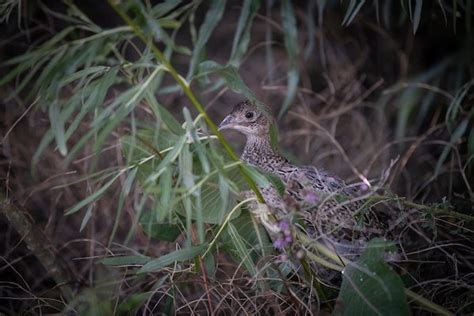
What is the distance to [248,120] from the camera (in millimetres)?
3318

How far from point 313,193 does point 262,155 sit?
1.27 meters

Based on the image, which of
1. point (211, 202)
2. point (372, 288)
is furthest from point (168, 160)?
point (372, 288)

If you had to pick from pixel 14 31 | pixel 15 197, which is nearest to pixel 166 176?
pixel 15 197

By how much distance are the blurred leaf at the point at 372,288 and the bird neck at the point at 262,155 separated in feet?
3.88

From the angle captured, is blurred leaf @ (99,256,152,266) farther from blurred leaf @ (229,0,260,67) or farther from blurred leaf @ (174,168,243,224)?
blurred leaf @ (229,0,260,67)

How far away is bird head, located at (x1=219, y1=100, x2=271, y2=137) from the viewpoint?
332 cm

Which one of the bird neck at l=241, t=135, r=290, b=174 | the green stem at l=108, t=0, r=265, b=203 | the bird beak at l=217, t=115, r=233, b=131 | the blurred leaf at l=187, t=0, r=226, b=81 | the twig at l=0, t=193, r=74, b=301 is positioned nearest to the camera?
the green stem at l=108, t=0, r=265, b=203

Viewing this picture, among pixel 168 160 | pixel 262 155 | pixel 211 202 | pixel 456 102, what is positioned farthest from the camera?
pixel 262 155

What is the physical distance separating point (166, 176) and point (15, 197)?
56.8 inches

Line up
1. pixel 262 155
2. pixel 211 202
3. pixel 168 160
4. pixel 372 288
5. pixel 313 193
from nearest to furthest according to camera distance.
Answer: pixel 168 160, pixel 372 288, pixel 313 193, pixel 211 202, pixel 262 155

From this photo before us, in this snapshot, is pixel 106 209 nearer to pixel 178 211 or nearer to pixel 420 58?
pixel 178 211

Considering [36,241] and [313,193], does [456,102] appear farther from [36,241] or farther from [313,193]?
[36,241]

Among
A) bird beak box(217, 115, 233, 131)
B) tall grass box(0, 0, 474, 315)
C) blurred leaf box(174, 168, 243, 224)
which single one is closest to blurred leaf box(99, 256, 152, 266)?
tall grass box(0, 0, 474, 315)

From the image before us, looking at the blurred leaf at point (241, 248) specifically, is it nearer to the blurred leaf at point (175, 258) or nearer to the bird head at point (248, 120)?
the blurred leaf at point (175, 258)
